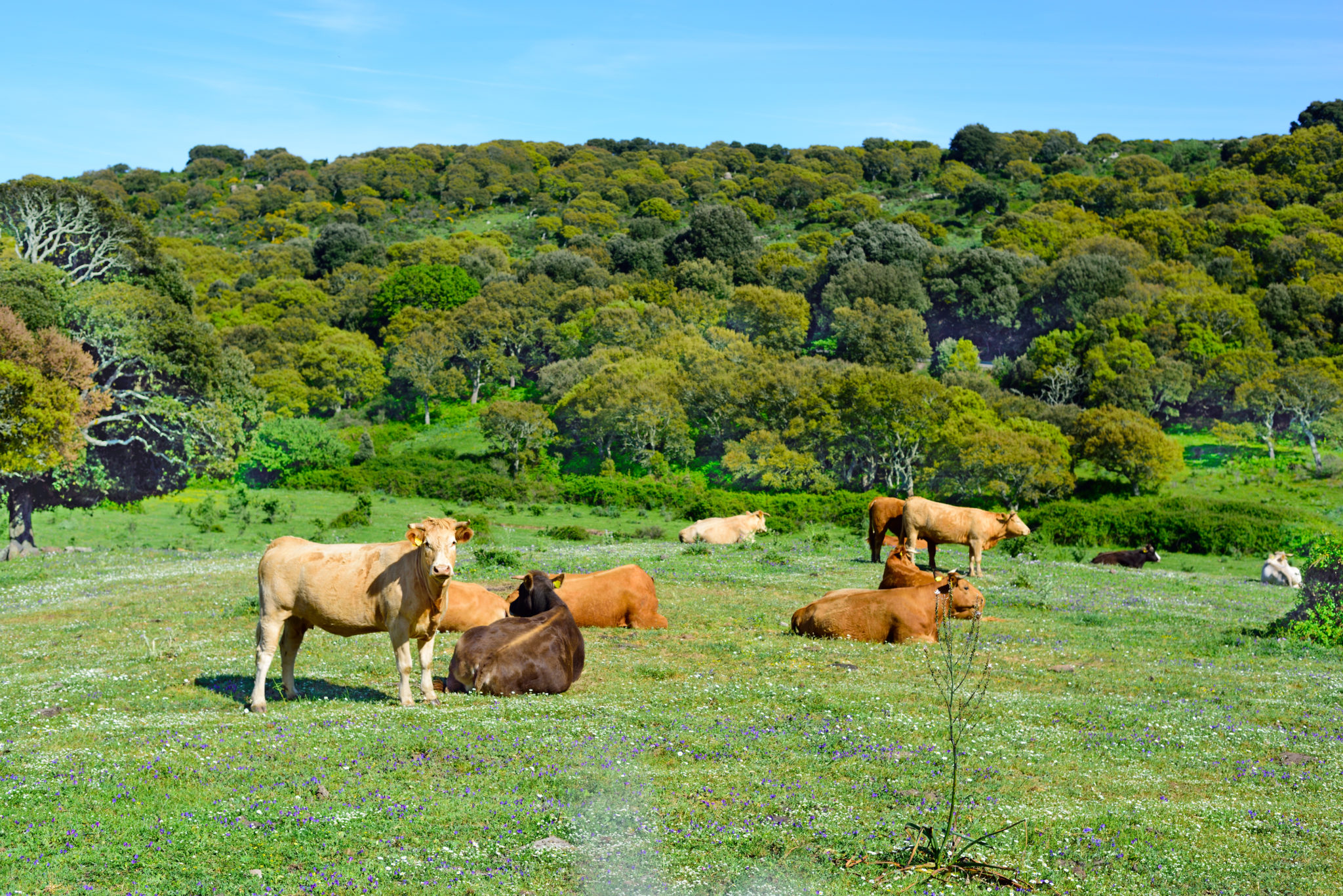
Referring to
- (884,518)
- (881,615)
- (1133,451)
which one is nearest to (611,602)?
(881,615)

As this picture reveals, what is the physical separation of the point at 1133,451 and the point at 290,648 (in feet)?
190

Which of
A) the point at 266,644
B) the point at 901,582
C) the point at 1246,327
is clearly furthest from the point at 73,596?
the point at 1246,327

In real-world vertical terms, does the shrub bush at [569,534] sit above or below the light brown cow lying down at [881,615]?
below

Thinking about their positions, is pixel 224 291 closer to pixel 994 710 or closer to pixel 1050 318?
pixel 1050 318

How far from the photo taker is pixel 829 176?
195 meters

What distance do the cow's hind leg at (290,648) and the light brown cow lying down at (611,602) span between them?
640 centimetres

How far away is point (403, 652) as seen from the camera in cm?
1242

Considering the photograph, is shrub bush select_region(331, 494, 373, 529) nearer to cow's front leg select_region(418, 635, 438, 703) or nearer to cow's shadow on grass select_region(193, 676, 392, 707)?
cow's shadow on grass select_region(193, 676, 392, 707)

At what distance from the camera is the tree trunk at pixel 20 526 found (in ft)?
114

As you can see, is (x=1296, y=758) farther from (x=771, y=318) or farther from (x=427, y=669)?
(x=771, y=318)

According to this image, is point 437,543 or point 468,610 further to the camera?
point 468,610

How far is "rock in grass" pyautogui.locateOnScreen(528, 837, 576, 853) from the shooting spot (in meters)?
7.80

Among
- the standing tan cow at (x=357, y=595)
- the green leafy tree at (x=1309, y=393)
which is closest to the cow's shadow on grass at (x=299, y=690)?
the standing tan cow at (x=357, y=595)

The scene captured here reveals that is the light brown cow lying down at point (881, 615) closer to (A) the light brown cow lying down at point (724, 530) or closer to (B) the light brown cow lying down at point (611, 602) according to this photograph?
(B) the light brown cow lying down at point (611, 602)
